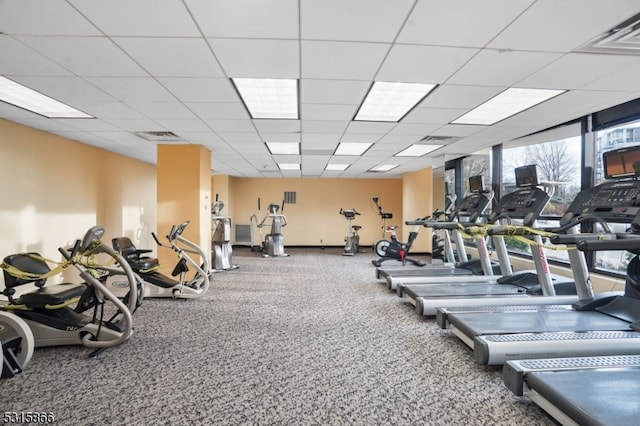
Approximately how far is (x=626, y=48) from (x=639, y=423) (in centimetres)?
244

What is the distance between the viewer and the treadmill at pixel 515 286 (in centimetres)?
351

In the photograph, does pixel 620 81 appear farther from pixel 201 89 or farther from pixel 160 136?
pixel 160 136

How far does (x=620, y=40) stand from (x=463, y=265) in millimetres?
4122

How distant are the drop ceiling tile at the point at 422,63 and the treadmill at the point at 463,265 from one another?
2.11 m

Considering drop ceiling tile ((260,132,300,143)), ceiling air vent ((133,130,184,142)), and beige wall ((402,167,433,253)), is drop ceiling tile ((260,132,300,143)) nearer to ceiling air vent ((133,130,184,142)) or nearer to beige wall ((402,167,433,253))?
ceiling air vent ((133,130,184,142))

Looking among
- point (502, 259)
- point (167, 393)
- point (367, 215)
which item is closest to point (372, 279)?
point (502, 259)

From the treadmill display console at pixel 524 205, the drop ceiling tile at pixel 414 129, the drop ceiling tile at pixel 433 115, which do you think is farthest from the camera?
the drop ceiling tile at pixel 414 129

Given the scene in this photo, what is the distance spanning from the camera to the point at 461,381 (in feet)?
7.75

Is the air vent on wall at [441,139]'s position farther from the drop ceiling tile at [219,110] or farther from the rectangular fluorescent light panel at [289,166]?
the rectangular fluorescent light panel at [289,166]

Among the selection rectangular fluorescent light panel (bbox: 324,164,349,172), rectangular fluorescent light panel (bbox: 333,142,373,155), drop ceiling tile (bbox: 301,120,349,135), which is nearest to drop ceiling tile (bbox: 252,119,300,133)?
drop ceiling tile (bbox: 301,120,349,135)

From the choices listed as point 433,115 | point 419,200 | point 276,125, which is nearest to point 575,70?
point 433,115

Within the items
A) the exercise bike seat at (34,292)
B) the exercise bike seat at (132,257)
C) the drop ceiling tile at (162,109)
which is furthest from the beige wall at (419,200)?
the exercise bike seat at (34,292)

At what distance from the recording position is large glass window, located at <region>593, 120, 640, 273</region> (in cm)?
383

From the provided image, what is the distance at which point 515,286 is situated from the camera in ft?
13.9
